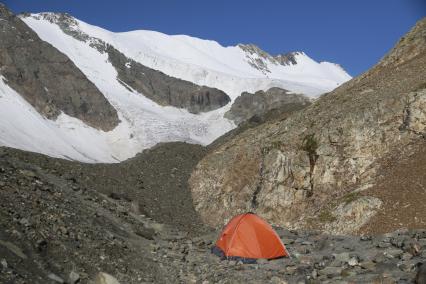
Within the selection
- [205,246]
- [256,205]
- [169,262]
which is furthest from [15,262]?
[256,205]

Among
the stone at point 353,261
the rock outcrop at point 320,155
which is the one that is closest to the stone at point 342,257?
the stone at point 353,261

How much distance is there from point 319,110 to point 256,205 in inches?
418

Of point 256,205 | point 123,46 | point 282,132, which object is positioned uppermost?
point 123,46

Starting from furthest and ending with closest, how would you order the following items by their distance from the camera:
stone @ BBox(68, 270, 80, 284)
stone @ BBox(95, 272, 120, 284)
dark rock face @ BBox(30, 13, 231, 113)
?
dark rock face @ BBox(30, 13, 231, 113), stone @ BBox(95, 272, 120, 284), stone @ BBox(68, 270, 80, 284)

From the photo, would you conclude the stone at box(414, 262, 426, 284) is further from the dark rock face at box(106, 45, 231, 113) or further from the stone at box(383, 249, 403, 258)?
the dark rock face at box(106, 45, 231, 113)

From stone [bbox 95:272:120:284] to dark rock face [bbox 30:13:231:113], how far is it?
10398cm

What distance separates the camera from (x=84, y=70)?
393 ft

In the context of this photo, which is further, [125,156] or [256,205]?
[125,156]

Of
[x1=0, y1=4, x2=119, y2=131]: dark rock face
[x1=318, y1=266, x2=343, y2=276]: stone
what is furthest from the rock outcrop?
[x1=0, y1=4, x2=119, y2=131]: dark rock face

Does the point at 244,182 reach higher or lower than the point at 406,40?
lower

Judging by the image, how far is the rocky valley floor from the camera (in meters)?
17.1

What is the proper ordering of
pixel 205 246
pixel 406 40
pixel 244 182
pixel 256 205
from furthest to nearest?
pixel 406 40 → pixel 244 182 → pixel 256 205 → pixel 205 246

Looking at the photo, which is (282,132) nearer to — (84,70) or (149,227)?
(149,227)

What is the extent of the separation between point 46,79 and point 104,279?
8599cm
